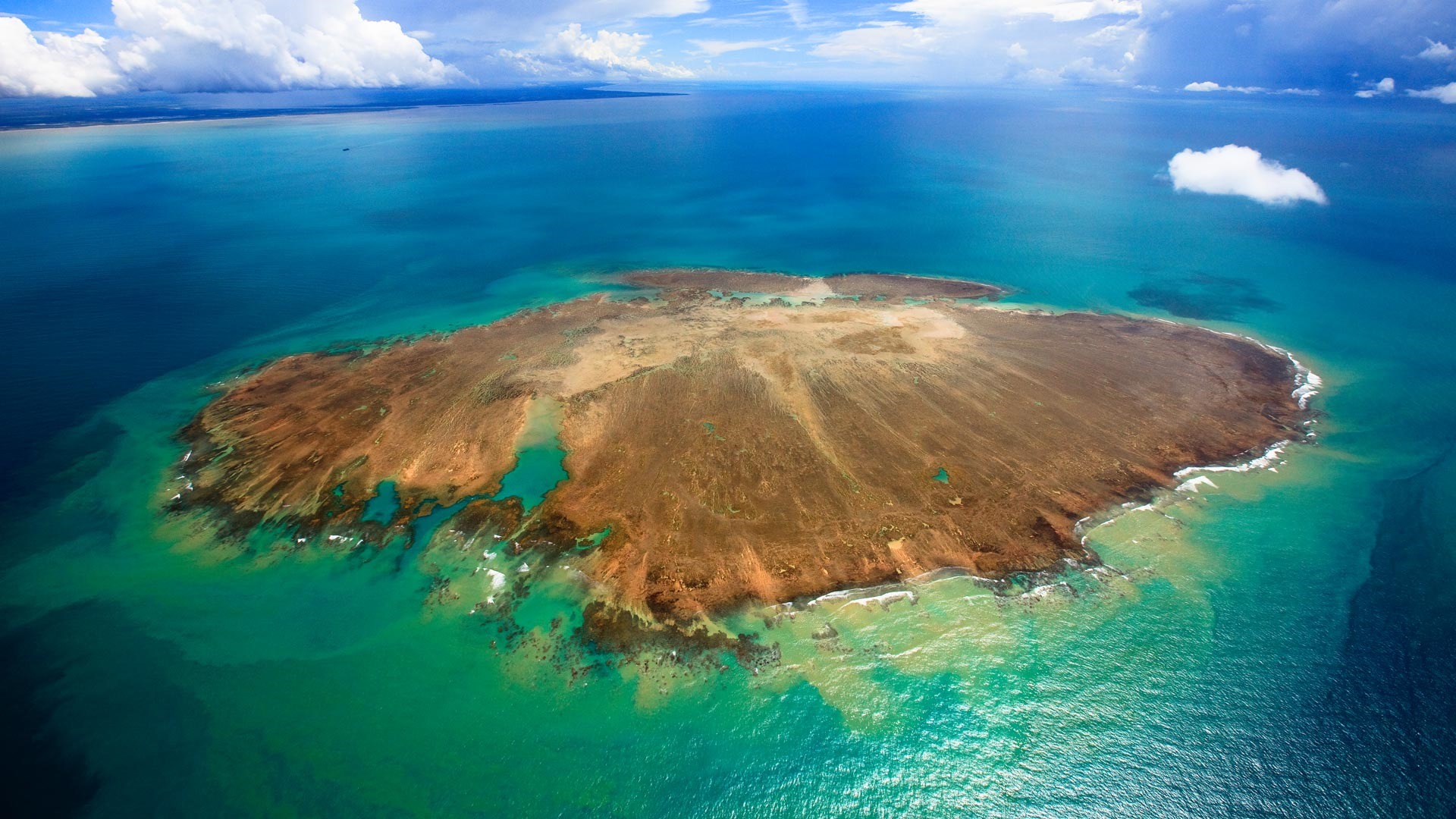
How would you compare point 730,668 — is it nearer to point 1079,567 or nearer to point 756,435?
point 756,435

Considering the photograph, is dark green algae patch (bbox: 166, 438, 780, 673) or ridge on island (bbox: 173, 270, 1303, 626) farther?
ridge on island (bbox: 173, 270, 1303, 626)

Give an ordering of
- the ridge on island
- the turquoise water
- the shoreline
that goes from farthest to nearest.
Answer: the ridge on island, the shoreline, the turquoise water

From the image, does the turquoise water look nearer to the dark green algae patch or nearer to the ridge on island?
the dark green algae patch

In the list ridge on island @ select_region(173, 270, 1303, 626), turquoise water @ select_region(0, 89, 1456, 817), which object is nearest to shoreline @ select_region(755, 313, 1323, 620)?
turquoise water @ select_region(0, 89, 1456, 817)

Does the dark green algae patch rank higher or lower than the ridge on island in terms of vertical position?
lower

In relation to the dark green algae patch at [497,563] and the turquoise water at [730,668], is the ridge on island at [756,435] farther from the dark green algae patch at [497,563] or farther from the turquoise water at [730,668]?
the turquoise water at [730,668]

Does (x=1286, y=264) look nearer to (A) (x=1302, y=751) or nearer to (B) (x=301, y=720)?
(A) (x=1302, y=751)

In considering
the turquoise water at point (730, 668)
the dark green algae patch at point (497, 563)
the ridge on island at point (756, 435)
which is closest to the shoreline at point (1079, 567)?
the turquoise water at point (730, 668)

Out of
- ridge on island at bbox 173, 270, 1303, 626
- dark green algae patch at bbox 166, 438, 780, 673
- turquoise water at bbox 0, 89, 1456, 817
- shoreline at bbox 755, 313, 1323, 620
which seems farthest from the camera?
ridge on island at bbox 173, 270, 1303, 626
